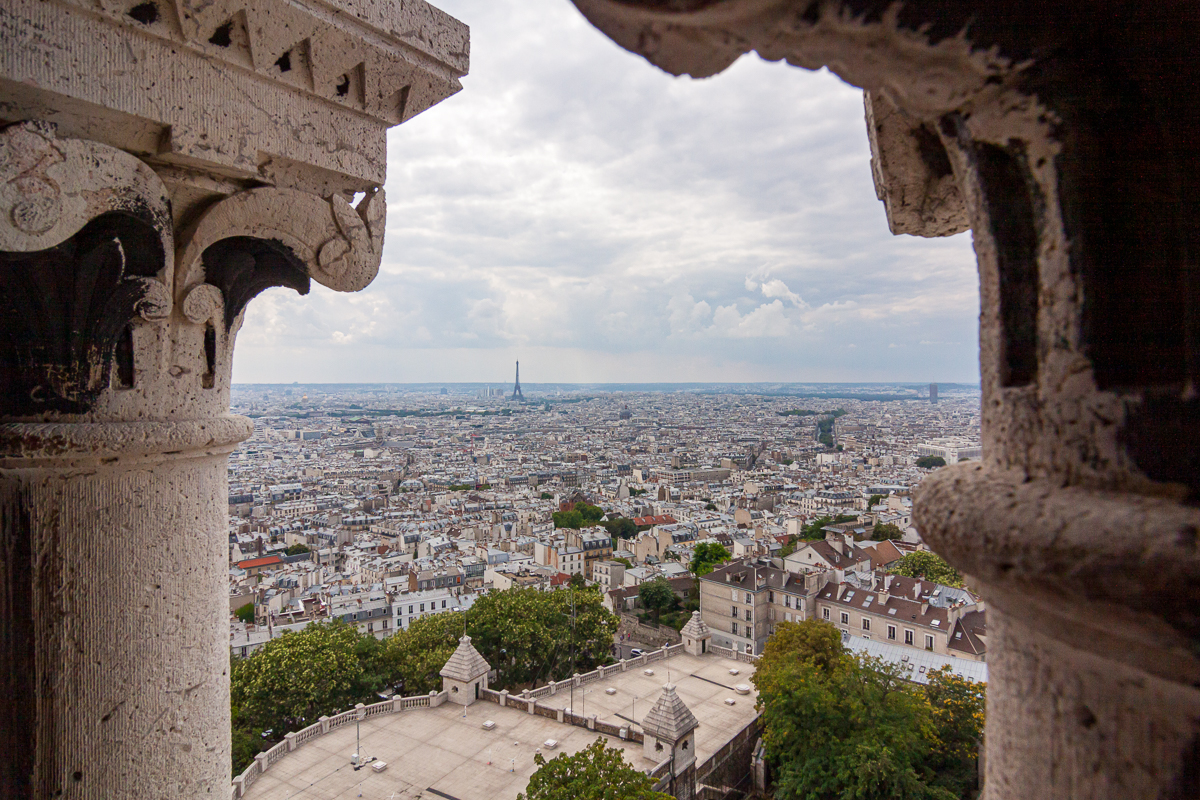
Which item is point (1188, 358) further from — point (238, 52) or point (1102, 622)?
point (238, 52)

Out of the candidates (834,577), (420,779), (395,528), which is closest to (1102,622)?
(420,779)

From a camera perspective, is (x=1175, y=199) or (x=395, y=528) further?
(x=395, y=528)

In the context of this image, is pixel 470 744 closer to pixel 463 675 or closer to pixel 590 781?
pixel 463 675

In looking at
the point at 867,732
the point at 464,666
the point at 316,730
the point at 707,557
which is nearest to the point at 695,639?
the point at 464,666

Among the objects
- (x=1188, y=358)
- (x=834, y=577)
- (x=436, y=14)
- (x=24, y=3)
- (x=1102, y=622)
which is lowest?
(x=834, y=577)

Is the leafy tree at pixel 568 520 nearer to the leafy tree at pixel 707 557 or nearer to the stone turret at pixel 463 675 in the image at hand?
the leafy tree at pixel 707 557

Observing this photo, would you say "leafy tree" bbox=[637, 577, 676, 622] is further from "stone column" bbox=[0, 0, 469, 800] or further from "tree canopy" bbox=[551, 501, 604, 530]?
"stone column" bbox=[0, 0, 469, 800]
